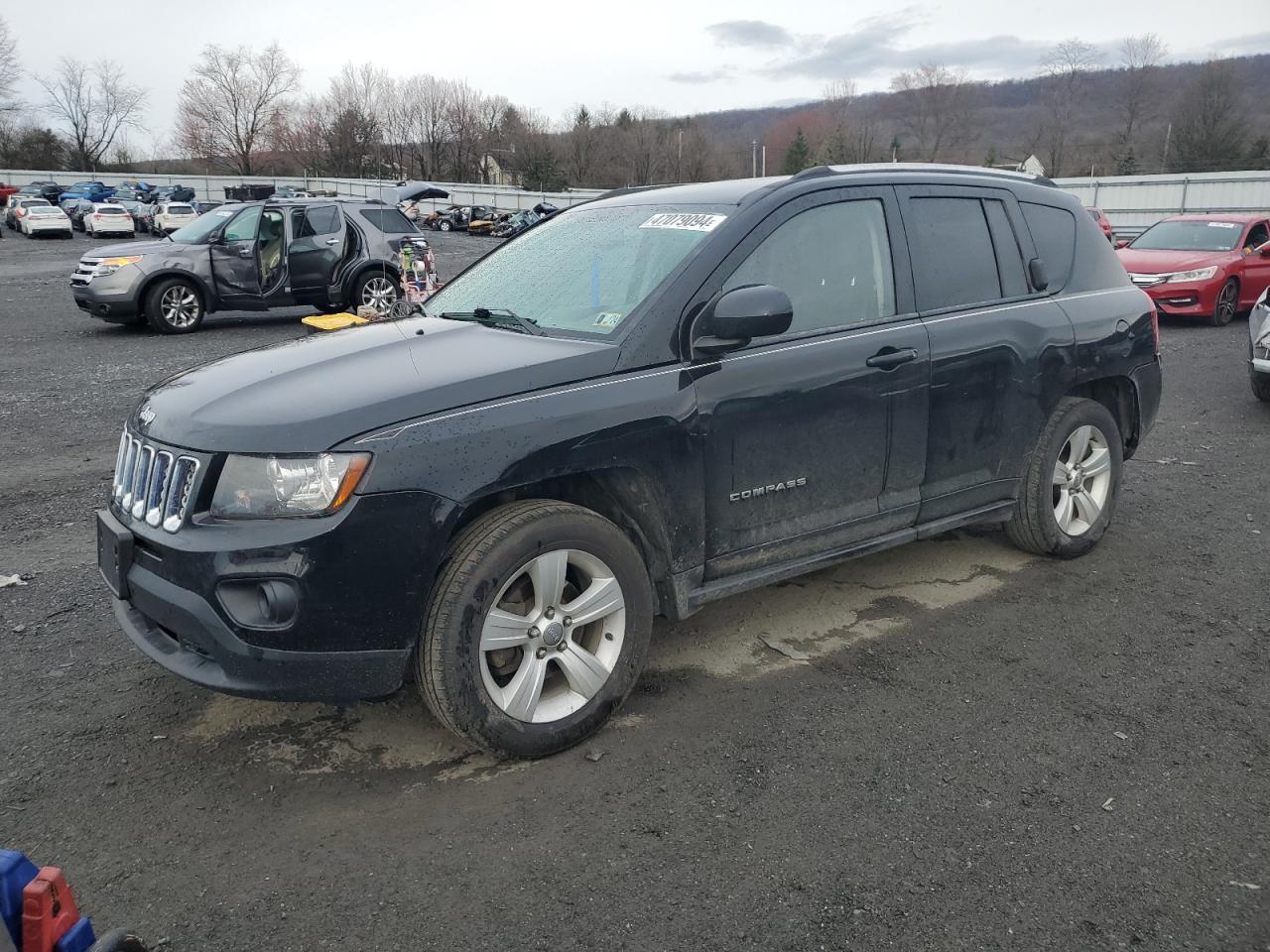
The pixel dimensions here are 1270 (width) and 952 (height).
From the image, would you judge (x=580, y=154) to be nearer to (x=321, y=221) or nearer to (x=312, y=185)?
(x=312, y=185)

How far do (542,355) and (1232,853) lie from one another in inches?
100

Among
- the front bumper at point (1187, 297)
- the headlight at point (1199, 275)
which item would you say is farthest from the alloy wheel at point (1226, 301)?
the headlight at point (1199, 275)

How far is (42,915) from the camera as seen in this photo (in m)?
1.73

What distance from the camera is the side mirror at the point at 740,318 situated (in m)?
3.34

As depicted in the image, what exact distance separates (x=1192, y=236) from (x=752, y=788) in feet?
50.9

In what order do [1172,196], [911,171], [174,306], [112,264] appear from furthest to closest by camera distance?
[1172,196]
[174,306]
[112,264]
[911,171]

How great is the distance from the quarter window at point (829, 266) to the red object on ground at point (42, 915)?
2716 mm

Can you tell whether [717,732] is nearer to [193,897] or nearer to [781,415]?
[781,415]

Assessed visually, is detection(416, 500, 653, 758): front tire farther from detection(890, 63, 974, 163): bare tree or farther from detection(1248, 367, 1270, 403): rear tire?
detection(890, 63, 974, 163): bare tree

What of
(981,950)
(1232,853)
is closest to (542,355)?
(981,950)

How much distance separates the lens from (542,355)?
→ 3303 mm

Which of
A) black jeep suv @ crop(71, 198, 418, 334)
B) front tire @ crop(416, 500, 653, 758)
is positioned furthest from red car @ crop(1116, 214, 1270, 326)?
front tire @ crop(416, 500, 653, 758)

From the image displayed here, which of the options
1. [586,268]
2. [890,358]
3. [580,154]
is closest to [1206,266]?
[890,358]

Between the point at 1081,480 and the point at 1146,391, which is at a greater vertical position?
the point at 1146,391
